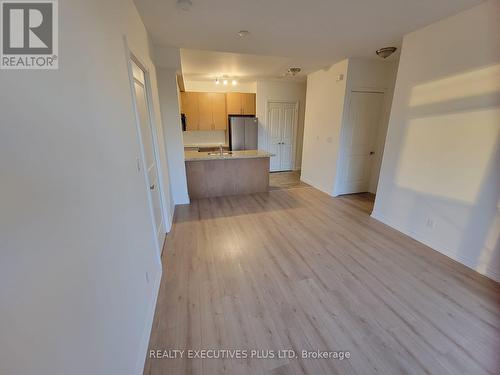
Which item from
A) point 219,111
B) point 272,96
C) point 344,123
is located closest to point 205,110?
point 219,111

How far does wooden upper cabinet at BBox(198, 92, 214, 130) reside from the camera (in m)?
6.03

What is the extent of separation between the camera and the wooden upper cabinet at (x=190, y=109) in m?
5.93

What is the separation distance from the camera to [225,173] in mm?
4355

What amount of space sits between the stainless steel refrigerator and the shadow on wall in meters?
3.81

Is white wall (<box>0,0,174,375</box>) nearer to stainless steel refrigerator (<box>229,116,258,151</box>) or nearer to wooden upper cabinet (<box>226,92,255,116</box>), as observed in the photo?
stainless steel refrigerator (<box>229,116,258,151</box>)

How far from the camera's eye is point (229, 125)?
608 centimetres

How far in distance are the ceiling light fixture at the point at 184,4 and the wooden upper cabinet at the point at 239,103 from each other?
4.17 m

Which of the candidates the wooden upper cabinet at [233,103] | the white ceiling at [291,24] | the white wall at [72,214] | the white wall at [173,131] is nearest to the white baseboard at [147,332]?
the white wall at [72,214]

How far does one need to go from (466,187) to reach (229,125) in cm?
514

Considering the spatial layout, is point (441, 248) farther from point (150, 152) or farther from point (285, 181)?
point (150, 152)

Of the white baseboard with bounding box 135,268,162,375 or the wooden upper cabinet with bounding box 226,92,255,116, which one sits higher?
the wooden upper cabinet with bounding box 226,92,255,116

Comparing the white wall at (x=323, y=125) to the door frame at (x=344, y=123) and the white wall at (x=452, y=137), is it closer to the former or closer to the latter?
the door frame at (x=344, y=123)

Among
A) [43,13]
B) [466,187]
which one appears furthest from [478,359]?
[43,13]

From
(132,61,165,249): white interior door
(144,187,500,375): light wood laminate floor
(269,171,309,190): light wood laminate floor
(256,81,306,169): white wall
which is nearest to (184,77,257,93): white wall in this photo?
(256,81,306,169): white wall
